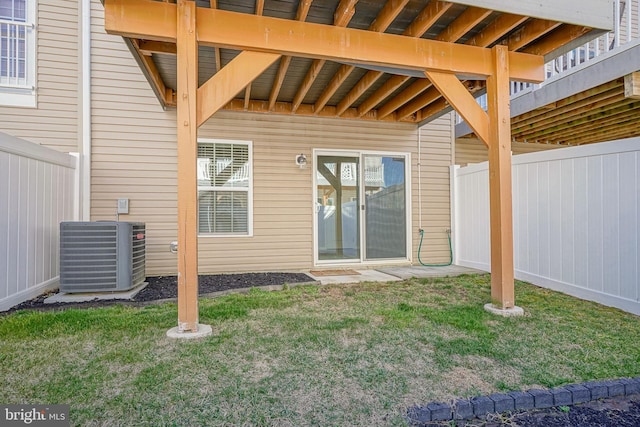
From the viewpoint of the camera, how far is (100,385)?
2.04m

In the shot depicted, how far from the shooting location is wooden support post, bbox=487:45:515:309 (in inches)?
135

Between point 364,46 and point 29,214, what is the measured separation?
3815mm

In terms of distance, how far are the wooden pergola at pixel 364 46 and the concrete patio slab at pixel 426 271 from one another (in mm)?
1818

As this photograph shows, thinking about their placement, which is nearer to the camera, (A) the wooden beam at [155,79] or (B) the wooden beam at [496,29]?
(B) the wooden beam at [496,29]

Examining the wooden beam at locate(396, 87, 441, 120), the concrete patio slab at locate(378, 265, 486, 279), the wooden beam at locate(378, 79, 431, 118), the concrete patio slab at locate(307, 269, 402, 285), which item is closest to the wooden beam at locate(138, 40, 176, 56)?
the wooden beam at locate(378, 79, 431, 118)

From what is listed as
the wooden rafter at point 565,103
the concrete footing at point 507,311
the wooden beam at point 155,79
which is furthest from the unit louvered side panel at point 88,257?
the wooden rafter at point 565,103

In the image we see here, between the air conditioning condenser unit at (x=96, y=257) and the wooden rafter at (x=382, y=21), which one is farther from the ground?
the wooden rafter at (x=382, y=21)

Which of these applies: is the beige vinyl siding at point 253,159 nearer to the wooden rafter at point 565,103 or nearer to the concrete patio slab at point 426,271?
the concrete patio slab at point 426,271

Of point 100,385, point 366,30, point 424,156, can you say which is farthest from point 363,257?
point 100,385

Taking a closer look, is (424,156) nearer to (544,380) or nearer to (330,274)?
(330,274)

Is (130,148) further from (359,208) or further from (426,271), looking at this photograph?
(426,271)

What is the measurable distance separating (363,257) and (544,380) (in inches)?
157

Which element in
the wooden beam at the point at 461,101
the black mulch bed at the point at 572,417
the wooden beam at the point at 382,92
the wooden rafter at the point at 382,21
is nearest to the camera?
the black mulch bed at the point at 572,417

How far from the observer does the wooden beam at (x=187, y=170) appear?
2.84 meters
